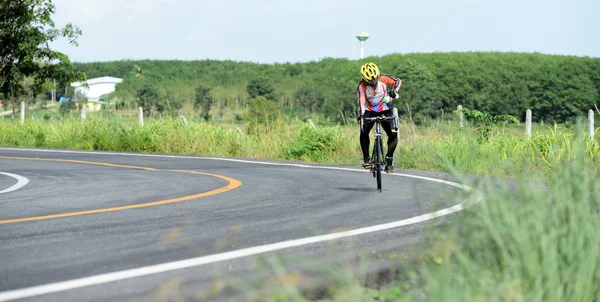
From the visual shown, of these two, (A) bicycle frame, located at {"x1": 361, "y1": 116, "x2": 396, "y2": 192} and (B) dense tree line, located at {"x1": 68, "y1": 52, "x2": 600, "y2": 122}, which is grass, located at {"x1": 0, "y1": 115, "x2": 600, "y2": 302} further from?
(B) dense tree line, located at {"x1": 68, "y1": 52, "x2": 600, "y2": 122}

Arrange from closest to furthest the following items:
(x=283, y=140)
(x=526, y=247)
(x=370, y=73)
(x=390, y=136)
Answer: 1. (x=526, y=247)
2. (x=370, y=73)
3. (x=390, y=136)
4. (x=283, y=140)

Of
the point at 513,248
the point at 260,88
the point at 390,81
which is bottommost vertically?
the point at 260,88

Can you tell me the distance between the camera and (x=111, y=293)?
5.50 metres

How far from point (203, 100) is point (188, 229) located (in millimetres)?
127584

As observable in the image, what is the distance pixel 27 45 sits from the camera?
43.6 metres

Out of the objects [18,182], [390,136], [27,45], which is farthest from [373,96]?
[27,45]

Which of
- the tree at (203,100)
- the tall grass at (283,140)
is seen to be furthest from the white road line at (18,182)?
the tree at (203,100)

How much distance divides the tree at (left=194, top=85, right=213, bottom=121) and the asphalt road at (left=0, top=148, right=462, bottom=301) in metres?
119

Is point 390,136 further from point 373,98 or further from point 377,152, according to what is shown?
point 373,98

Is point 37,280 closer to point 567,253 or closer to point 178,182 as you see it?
point 567,253

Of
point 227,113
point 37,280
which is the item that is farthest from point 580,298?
point 227,113

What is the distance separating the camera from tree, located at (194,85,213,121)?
135000mm

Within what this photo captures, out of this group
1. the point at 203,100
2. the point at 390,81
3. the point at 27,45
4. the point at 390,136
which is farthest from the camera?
the point at 203,100

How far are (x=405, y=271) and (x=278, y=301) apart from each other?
6.06 feet
